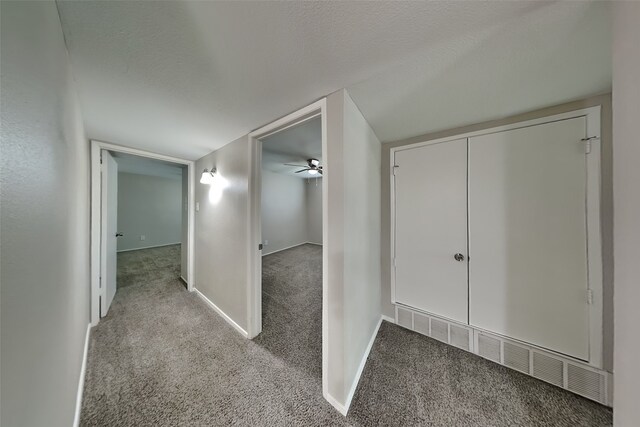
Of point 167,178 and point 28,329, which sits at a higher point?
point 167,178

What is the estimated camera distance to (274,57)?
0.98m

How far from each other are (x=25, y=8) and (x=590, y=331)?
10.4ft

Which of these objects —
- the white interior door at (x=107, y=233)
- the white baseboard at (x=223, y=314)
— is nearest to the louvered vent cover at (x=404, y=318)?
the white baseboard at (x=223, y=314)

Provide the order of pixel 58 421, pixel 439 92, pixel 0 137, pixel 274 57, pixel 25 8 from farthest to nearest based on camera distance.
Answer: pixel 439 92, pixel 274 57, pixel 58 421, pixel 25 8, pixel 0 137

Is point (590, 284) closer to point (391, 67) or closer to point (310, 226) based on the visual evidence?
point (391, 67)

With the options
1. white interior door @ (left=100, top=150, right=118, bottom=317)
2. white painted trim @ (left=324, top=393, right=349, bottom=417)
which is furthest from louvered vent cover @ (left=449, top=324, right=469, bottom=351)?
white interior door @ (left=100, top=150, right=118, bottom=317)

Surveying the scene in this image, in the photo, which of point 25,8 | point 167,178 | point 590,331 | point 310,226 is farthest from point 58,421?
point 167,178

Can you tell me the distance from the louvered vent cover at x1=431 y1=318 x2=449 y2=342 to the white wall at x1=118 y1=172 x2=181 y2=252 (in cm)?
748

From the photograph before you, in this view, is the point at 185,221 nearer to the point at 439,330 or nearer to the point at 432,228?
the point at 432,228

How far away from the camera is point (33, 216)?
608 millimetres

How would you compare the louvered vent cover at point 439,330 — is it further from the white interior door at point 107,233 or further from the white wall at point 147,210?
the white wall at point 147,210

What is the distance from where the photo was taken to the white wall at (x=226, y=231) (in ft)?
6.50

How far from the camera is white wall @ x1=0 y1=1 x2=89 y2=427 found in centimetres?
46

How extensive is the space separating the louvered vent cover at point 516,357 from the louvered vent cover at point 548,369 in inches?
1.9
